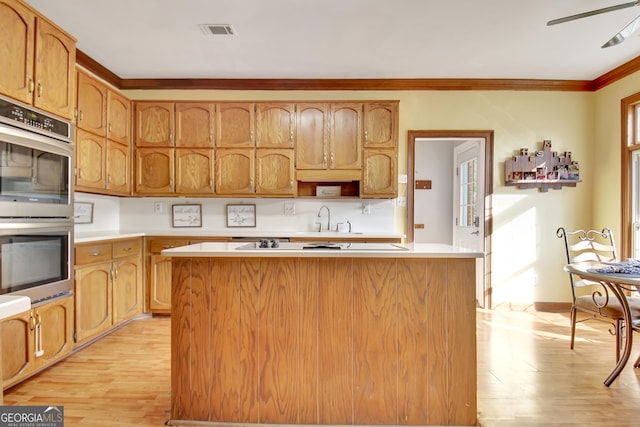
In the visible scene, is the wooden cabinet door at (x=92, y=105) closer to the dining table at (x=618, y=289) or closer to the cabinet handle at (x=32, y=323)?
the cabinet handle at (x=32, y=323)

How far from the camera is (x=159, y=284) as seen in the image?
3.69 m

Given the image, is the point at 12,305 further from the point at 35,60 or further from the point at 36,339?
the point at 35,60

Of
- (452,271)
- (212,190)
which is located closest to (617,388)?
(452,271)

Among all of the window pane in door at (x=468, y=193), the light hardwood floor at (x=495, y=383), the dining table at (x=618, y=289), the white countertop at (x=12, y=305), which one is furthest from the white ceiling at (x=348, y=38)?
the light hardwood floor at (x=495, y=383)

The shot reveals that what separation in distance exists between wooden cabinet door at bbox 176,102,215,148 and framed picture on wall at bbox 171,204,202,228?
731mm

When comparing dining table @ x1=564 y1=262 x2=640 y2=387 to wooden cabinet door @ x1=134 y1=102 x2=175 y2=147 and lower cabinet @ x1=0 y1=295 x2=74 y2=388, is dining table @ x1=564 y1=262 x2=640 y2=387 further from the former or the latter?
wooden cabinet door @ x1=134 y1=102 x2=175 y2=147

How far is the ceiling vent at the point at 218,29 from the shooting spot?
289 centimetres

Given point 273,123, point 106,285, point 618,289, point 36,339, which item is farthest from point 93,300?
point 618,289

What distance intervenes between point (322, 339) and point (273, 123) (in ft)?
8.59

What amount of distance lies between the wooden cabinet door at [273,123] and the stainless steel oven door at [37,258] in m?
1.97

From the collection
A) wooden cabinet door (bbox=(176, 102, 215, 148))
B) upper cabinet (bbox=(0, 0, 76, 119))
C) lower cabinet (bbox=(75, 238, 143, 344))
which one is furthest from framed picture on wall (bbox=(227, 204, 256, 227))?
upper cabinet (bbox=(0, 0, 76, 119))

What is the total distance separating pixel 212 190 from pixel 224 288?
87.1 inches

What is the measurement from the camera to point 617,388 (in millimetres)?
2256

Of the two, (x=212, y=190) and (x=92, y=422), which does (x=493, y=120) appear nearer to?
(x=212, y=190)
